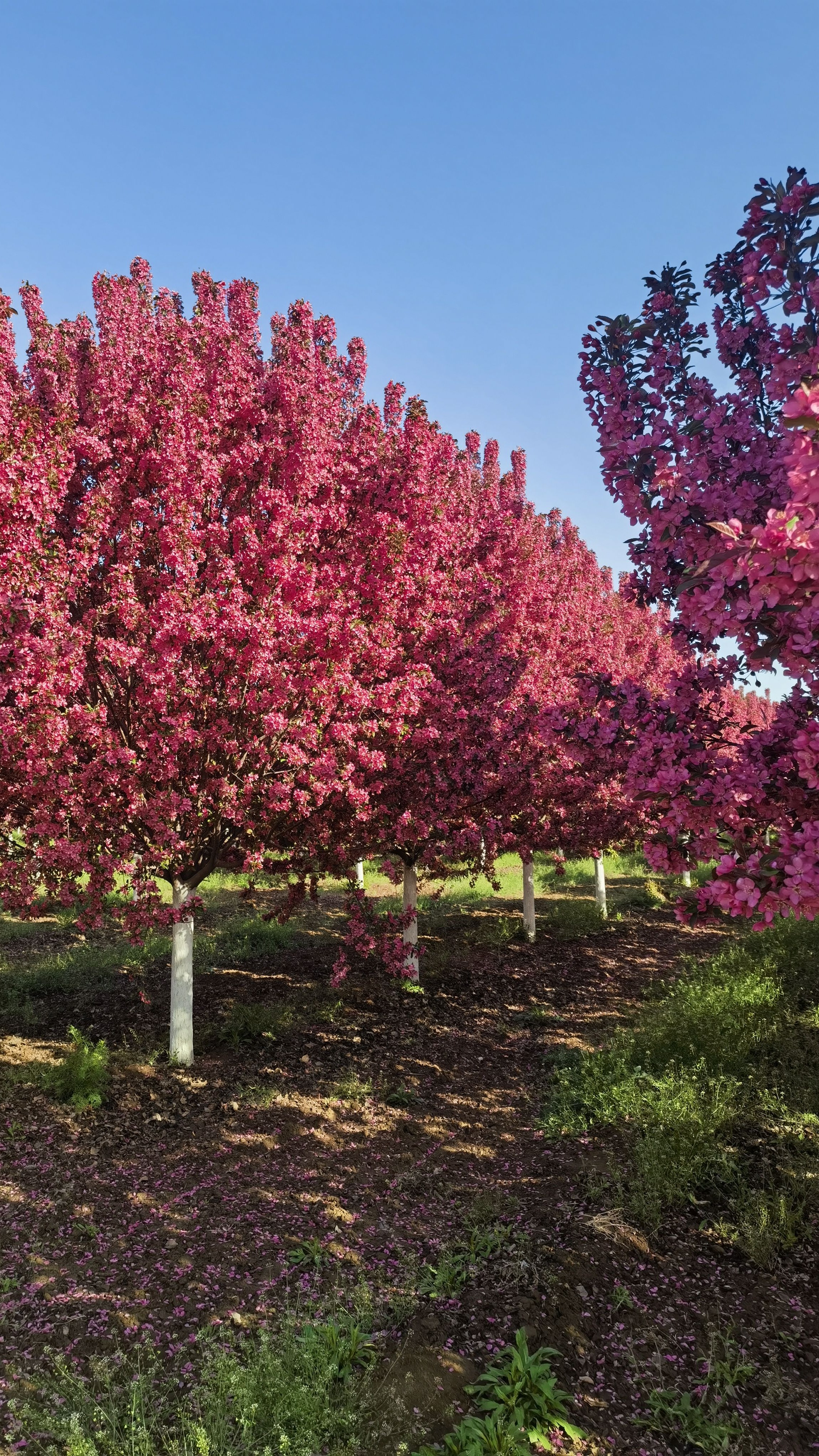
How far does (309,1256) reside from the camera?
551 cm

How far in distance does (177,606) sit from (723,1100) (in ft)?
22.9

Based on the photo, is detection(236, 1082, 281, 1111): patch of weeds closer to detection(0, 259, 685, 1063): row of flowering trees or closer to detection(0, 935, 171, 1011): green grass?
detection(0, 259, 685, 1063): row of flowering trees

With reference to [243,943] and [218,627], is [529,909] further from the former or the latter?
[218,627]

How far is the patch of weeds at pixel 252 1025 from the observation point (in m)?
10.2

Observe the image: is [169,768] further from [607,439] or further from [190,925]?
[607,439]

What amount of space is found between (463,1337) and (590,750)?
13.2 ft

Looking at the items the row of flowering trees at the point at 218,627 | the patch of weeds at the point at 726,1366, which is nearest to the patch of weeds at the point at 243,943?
the row of flowering trees at the point at 218,627

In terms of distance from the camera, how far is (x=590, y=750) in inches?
237

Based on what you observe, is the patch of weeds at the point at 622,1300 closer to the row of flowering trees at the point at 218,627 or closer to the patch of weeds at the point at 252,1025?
the row of flowering trees at the point at 218,627

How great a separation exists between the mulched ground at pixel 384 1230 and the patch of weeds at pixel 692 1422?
9 cm

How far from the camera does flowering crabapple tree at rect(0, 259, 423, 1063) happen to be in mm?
7184

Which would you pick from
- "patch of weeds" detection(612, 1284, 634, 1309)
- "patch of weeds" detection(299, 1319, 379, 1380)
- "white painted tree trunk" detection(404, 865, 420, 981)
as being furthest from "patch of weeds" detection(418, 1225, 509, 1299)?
"white painted tree trunk" detection(404, 865, 420, 981)

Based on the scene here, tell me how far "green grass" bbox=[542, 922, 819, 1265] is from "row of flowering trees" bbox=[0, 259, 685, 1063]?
3.08m

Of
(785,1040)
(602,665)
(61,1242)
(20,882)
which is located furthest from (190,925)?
(602,665)
